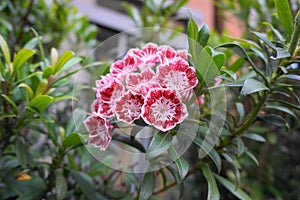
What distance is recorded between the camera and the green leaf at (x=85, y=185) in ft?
3.34

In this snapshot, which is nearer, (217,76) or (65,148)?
(217,76)

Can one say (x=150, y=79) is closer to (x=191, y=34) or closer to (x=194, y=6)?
(x=191, y=34)

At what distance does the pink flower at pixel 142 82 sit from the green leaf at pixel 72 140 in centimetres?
20

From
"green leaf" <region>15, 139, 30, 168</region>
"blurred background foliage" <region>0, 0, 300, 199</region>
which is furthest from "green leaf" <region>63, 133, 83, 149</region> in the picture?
"green leaf" <region>15, 139, 30, 168</region>

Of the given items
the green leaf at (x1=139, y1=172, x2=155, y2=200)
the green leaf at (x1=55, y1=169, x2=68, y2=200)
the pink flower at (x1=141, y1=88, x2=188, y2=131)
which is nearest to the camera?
the pink flower at (x1=141, y1=88, x2=188, y2=131)

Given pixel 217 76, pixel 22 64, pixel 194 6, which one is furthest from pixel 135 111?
pixel 194 6

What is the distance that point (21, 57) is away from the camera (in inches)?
38.1

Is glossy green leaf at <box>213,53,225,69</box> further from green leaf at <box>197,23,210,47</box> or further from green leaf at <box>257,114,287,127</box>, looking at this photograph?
green leaf at <box>257,114,287,127</box>

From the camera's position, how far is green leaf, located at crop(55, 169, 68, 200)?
95 centimetres

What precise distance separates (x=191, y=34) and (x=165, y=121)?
22 cm

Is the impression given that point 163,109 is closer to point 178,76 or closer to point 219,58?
point 178,76

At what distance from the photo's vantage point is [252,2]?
1.77m

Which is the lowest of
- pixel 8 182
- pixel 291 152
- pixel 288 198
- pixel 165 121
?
pixel 288 198

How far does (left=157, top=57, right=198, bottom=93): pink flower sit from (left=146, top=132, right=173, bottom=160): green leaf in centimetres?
10
